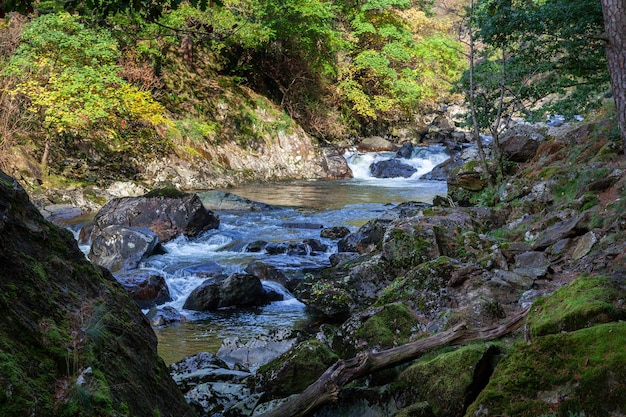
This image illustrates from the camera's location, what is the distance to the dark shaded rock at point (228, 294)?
29.0ft

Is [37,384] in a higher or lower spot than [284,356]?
higher

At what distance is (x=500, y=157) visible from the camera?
39.4 feet

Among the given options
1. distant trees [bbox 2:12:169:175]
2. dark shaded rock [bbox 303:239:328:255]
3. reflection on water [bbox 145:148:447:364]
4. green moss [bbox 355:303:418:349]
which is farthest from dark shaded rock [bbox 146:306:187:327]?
distant trees [bbox 2:12:169:175]

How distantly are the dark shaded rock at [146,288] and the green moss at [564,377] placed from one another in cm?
669

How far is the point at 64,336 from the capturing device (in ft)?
8.71

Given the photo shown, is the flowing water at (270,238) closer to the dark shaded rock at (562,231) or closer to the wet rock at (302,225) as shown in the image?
the wet rock at (302,225)

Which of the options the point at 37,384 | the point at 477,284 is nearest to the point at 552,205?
the point at 477,284

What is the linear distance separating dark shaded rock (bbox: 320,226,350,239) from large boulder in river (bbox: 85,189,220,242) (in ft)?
9.43

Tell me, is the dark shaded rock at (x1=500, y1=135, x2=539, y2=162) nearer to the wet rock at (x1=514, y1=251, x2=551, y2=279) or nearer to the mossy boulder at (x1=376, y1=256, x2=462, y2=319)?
the wet rock at (x1=514, y1=251, x2=551, y2=279)

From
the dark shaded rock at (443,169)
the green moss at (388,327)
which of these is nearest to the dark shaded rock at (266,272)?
the green moss at (388,327)

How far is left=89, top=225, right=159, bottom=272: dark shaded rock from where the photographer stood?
11.0 metres

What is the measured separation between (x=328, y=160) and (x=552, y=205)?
17.3 metres

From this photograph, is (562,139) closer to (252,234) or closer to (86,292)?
(252,234)

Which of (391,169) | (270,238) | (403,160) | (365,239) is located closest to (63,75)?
(270,238)
